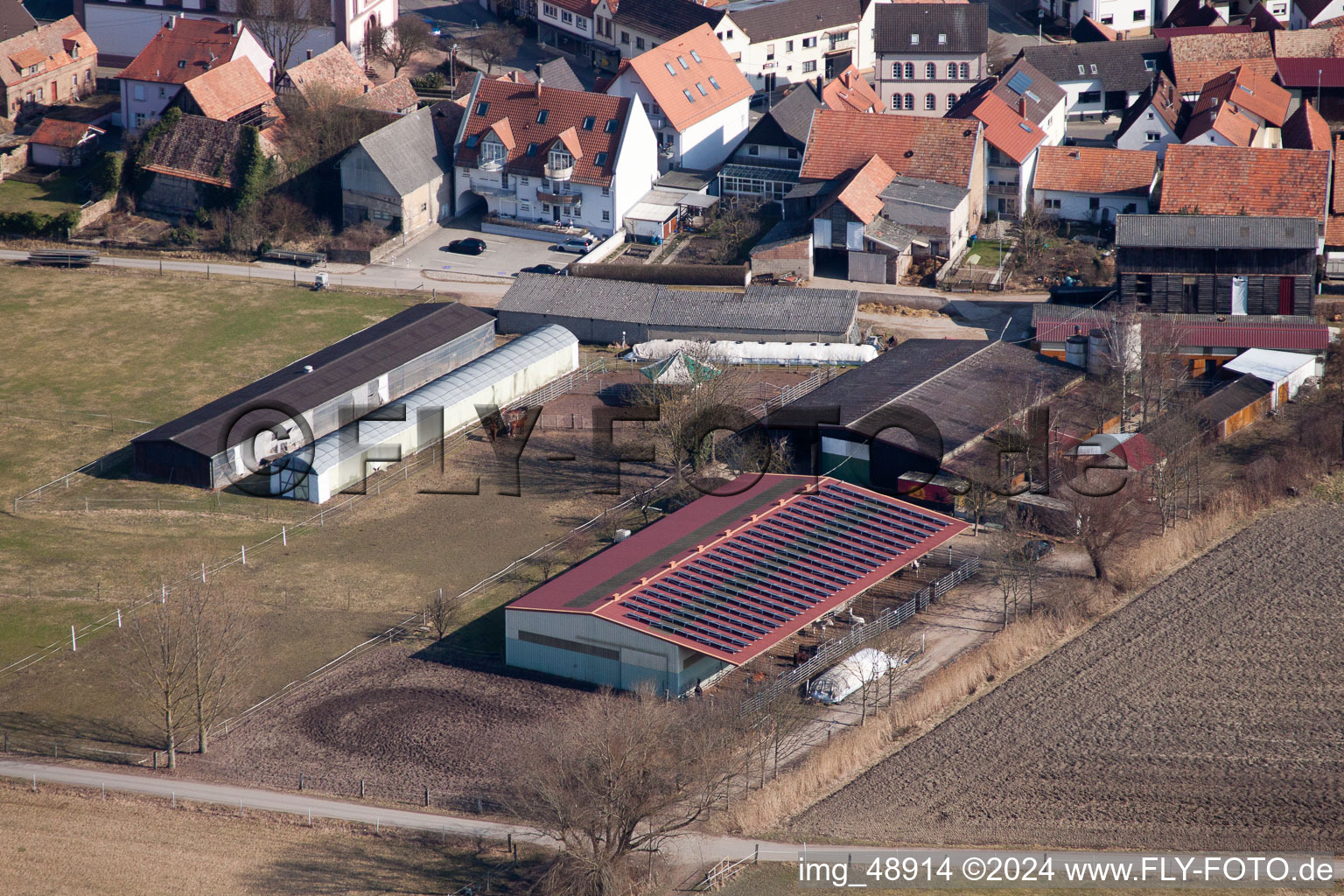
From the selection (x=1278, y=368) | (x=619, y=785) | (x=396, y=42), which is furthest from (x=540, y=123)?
(x=619, y=785)

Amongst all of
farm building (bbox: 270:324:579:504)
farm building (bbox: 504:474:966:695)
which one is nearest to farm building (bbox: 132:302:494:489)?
farm building (bbox: 270:324:579:504)

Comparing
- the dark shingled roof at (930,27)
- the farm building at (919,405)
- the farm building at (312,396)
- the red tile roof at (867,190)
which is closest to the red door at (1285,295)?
the farm building at (919,405)

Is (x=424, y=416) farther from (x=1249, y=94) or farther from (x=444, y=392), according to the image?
(x=1249, y=94)

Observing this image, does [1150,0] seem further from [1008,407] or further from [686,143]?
[1008,407]

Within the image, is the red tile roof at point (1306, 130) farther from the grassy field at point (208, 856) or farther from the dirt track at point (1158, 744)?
the grassy field at point (208, 856)

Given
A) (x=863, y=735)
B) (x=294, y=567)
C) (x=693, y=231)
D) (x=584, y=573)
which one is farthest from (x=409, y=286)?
(x=863, y=735)

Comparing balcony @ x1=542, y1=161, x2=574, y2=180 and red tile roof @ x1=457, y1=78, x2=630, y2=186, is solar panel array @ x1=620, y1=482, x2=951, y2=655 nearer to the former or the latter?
balcony @ x1=542, y1=161, x2=574, y2=180
